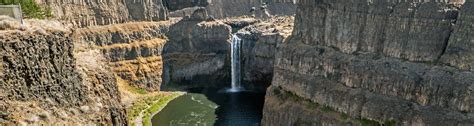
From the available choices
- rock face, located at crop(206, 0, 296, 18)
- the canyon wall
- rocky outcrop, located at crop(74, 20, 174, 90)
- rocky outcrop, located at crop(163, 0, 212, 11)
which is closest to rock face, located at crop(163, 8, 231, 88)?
rocky outcrop, located at crop(74, 20, 174, 90)

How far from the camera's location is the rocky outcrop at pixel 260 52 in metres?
93.6

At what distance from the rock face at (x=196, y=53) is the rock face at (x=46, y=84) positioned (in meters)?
59.1

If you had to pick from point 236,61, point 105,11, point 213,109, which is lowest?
point 213,109

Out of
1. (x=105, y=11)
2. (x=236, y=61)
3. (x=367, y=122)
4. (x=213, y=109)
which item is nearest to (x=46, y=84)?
(x=367, y=122)

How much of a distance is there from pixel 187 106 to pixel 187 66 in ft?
47.6

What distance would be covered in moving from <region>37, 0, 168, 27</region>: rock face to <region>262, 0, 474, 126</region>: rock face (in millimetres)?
37881

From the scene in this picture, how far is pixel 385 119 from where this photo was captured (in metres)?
Result: 54.3

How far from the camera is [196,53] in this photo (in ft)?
331

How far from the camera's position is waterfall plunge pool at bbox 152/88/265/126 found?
255 ft

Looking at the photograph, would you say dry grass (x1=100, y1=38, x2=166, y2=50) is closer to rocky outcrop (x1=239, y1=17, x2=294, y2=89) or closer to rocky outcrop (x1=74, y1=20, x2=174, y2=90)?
rocky outcrop (x1=74, y1=20, x2=174, y2=90)

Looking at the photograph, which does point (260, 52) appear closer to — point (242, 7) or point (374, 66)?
point (242, 7)

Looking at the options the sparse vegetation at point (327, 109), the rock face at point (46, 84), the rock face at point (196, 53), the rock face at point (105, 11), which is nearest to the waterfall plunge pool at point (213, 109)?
the rock face at point (196, 53)

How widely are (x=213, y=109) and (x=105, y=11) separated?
29.6 metres

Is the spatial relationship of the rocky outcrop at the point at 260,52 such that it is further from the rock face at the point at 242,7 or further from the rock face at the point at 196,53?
the rock face at the point at 242,7
